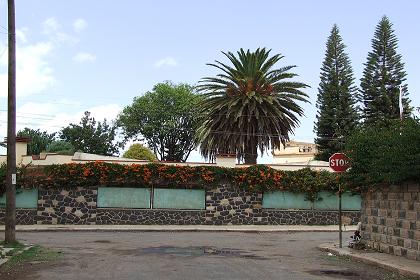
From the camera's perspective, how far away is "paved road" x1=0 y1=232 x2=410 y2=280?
1107 centimetres

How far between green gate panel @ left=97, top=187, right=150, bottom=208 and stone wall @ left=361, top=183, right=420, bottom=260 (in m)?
14.9

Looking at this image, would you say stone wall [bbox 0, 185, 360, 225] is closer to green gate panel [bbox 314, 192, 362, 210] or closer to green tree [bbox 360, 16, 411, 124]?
green gate panel [bbox 314, 192, 362, 210]

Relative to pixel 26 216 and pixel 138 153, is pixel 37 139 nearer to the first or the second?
pixel 138 153

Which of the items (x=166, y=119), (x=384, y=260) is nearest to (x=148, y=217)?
(x=384, y=260)

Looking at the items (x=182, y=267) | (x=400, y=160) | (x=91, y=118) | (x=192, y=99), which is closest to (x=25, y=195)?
(x=182, y=267)

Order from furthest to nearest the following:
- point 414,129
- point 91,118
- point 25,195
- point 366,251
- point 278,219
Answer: point 91,118 < point 278,219 < point 25,195 < point 366,251 < point 414,129

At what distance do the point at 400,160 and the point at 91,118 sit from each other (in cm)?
7112

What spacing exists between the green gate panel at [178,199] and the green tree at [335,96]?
24.6 m

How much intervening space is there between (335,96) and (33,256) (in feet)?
136

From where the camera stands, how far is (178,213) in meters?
29.2

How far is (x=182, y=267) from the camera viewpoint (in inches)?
476

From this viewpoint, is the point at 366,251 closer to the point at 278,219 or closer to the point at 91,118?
the point at 278,219

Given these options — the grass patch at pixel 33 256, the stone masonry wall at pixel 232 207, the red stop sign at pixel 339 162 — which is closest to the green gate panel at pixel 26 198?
the stone masonry wall at pixel 232 207

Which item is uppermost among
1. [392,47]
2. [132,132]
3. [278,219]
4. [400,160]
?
[392,47]
